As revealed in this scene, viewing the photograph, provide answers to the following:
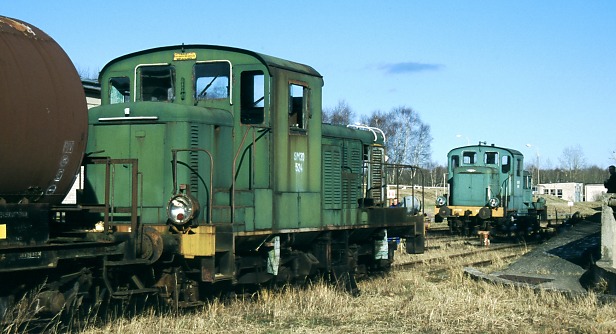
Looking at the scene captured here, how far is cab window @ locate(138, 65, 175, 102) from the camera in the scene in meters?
11.6

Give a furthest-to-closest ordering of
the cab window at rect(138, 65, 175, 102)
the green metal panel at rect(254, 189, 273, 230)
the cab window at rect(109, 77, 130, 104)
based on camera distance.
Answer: the cab window at rect(109, 77, 130, 104) → the cab window at rect(138, 65, 175, 102) → the green metal panel at rect(254, 189, 273, 230)

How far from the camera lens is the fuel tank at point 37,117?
7352 millimetres

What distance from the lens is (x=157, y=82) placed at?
11.6m

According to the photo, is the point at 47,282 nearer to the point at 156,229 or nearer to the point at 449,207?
the point at 156,229

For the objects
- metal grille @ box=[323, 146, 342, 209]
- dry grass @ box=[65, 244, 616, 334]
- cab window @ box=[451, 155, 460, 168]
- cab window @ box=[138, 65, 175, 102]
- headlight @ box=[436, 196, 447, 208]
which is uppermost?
cab window @ box=[138, 65, 175, 102]

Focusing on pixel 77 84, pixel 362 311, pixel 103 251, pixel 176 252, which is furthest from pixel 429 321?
pixel 77 84

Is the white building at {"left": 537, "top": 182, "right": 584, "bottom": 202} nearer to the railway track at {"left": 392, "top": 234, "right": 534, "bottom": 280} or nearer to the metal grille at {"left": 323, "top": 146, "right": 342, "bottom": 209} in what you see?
the railway track at {"left": 392, "top": 234, "right": 534, "bottom": 280}

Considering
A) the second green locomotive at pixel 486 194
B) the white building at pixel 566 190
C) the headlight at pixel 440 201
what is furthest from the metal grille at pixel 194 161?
the white building at pixel 566 190

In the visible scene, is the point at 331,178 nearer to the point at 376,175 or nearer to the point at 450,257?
the point at 376,175

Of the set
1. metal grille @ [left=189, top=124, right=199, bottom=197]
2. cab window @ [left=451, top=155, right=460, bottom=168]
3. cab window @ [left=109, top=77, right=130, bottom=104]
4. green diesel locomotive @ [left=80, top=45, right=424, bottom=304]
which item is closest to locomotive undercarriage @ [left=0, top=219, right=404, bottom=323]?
green diesel locomotive @ [left=80, top=45, right=424, bottom=304]

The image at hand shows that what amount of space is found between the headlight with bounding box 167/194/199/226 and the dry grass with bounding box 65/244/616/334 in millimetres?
1170

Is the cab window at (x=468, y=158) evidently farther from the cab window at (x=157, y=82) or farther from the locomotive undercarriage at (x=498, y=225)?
the cab window at (x=157, y=82)

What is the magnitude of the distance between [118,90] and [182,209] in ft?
9.58

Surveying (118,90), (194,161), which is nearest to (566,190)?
(118,90)
